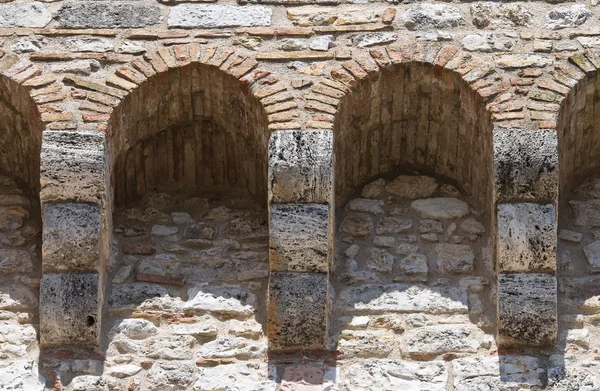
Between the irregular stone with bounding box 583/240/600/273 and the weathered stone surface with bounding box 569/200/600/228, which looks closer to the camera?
the irregular stone with bounding box 583/240/600/273

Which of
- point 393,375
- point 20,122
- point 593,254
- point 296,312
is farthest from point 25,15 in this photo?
point 593,254

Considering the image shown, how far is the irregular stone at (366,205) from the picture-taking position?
8648mm

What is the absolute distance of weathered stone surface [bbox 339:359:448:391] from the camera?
7.91 meters

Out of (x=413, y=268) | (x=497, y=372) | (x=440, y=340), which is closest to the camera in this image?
(x=497, y=372)

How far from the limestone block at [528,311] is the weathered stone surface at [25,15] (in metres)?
2.83

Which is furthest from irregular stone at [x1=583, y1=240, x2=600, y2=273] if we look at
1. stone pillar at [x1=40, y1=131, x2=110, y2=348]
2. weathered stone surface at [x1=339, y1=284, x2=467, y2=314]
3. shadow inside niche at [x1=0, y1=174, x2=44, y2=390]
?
shadow inside niche at [x1=0, y1=174, x2=44, y2=390]

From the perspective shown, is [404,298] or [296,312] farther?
[404,298]

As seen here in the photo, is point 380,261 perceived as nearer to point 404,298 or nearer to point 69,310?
point 404,298

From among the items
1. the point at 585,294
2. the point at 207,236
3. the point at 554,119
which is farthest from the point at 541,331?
the point at 207,236

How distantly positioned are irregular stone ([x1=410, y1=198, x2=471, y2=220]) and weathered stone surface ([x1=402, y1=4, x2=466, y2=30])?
919 millimetres

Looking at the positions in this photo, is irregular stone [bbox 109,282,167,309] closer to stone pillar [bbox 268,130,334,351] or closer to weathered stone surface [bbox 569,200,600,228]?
stone pillar [bbox 268,130,334,351]

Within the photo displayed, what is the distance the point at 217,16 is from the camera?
8.75m

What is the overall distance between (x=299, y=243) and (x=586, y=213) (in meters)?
1.61

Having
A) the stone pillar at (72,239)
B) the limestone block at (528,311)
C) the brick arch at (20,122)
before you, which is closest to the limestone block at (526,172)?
the limestone block at (528,311)
